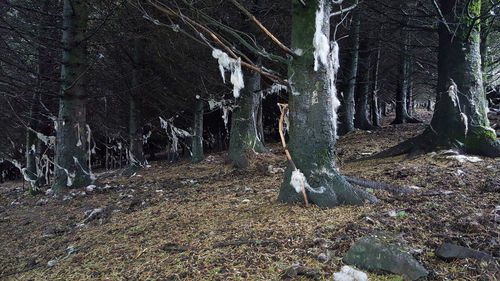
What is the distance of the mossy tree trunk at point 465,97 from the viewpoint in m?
5.93

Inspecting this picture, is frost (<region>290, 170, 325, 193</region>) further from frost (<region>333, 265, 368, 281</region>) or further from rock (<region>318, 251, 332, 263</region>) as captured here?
frost (<region>333, 265, 368, 281</region>)

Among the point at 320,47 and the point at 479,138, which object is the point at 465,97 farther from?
the point at 320,47

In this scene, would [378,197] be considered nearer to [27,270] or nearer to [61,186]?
[27,270]

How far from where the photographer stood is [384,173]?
5160 mm

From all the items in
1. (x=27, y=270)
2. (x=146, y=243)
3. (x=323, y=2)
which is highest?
(x=323, y=2)

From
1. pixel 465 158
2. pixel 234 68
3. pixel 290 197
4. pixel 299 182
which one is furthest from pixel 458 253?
pixel 465 158

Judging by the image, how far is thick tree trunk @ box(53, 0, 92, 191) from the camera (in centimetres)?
716

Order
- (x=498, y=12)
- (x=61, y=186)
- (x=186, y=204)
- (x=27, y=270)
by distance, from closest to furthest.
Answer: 1. (x=27, y=270)
2. (x=186, y=204)
3. (x=498, y=12)
4. (x=61, y=186)

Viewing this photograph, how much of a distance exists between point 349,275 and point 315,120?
186cm

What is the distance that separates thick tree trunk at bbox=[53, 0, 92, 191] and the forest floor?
5.64 feet

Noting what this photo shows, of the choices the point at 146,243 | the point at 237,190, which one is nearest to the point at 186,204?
the point at 237,190

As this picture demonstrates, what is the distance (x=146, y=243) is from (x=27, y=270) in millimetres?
1154

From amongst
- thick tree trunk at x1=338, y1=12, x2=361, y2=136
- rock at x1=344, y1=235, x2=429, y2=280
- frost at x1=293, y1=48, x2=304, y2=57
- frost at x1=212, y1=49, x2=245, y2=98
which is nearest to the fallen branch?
rock at x1=344, y1=235, x2=429, y2=280

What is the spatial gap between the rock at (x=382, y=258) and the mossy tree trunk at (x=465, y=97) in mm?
4744
